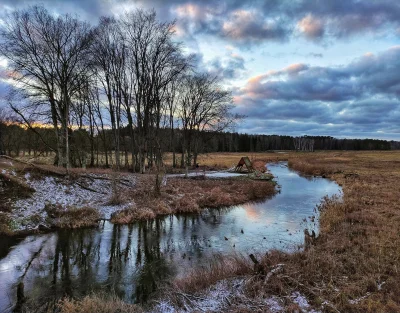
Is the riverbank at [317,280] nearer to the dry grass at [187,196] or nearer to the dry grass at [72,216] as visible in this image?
the dry grass at [72,216]

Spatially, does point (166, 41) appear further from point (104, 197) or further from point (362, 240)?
point (362, 240)

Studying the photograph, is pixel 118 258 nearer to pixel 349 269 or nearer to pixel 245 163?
pixel 349 269

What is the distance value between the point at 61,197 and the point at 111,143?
25185 millimetres

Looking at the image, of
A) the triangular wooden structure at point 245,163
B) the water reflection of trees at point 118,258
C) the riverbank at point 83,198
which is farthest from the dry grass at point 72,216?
the triangular wooden structure at point 245,163

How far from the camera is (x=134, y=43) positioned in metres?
30.5

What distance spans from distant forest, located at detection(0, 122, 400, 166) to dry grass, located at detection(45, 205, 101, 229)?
11.1 metres

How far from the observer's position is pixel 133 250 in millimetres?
12695

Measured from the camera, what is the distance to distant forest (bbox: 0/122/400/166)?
3582cm

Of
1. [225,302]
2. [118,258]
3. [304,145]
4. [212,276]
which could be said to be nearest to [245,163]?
[118,258]

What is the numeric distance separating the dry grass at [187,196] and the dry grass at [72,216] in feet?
3.88

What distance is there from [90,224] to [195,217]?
648cm

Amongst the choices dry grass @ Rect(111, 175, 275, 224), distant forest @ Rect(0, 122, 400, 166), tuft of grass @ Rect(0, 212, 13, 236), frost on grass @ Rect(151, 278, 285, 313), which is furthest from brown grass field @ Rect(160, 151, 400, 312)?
distant forest @ Rect(0, 122, 400, 166)

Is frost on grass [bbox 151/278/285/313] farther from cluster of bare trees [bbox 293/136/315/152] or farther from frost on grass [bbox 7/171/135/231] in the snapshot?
cluster of bare trees [bbox 293/136/315/152]

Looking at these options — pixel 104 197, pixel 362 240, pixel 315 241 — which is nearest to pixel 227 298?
pixel 315 241
